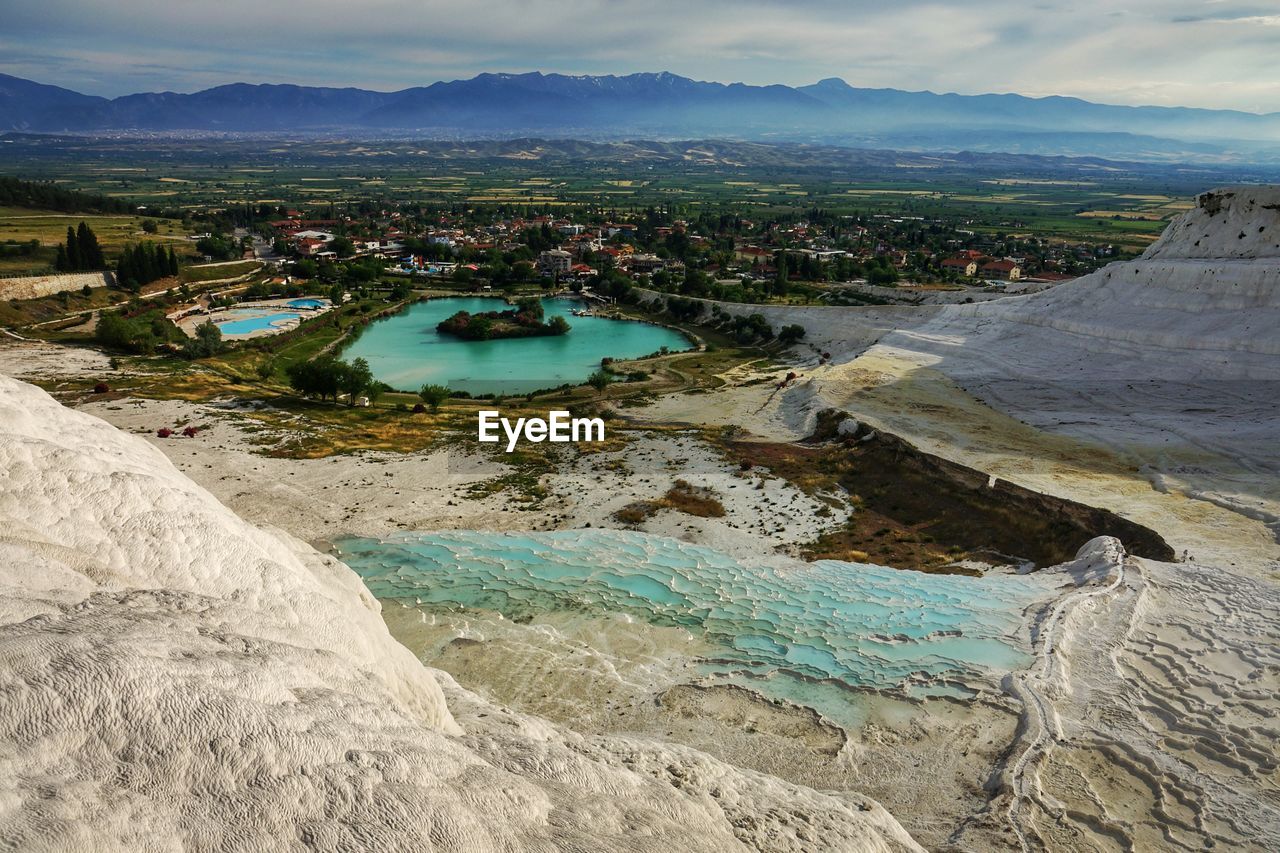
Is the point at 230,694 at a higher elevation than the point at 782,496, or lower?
higher

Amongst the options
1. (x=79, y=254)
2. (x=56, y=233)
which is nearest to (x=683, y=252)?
(x=79, y=254)

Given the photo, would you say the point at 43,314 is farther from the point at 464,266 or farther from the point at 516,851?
the point at 516,851

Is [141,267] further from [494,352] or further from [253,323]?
[494,352]

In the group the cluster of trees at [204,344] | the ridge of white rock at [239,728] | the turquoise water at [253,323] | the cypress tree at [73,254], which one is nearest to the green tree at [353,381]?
the cluster of trees at [204,344]

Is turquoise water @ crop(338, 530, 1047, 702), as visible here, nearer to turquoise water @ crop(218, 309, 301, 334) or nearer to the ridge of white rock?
the ridge of white rock

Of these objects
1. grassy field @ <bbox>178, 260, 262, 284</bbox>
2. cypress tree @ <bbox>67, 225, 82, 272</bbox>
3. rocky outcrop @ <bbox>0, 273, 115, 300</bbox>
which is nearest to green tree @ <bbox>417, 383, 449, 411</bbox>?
rocky outcrop @ <bbox>0, 273, 115, 300</bbox>

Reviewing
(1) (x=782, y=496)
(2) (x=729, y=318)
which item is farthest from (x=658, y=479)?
(2) (x=729, y=318)
